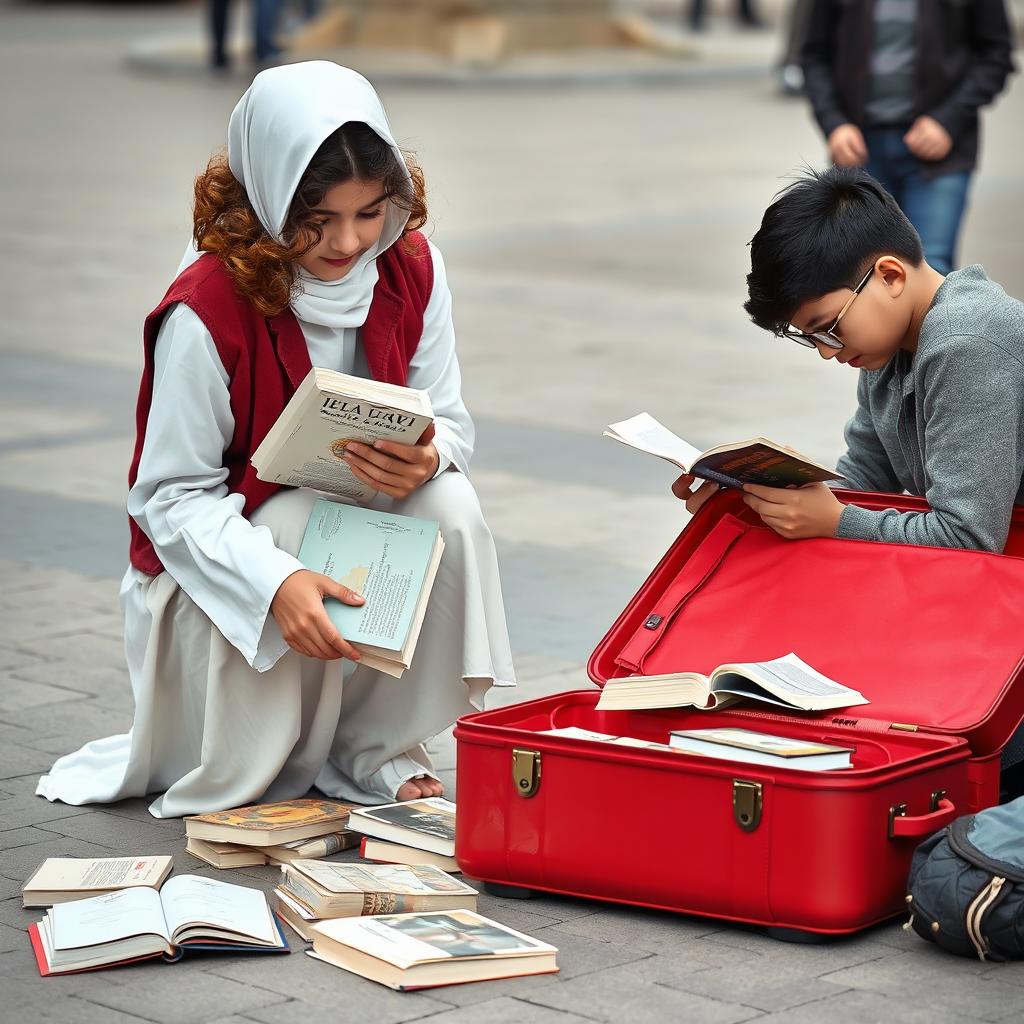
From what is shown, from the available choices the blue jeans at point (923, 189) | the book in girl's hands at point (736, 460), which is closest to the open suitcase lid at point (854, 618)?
the book in girl's hands at point (736, 460)

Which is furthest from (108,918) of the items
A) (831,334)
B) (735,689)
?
(831,334)

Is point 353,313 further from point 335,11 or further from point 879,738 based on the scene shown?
point 335,11

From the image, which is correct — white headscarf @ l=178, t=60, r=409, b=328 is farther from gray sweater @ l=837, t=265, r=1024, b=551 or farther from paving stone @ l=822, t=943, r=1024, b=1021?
paving stone @ l=822, t=943, r=1024, b=1021

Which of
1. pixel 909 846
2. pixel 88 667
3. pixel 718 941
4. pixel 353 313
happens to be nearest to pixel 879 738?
pixel 909 846

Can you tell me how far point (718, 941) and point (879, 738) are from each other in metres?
0.44

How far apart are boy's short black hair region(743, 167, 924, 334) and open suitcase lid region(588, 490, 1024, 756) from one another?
425 mm

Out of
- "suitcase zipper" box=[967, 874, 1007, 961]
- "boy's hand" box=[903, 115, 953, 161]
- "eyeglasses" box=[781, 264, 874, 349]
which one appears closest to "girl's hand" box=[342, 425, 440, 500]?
"eyeglasses" box=[781, 264, 874, 349]

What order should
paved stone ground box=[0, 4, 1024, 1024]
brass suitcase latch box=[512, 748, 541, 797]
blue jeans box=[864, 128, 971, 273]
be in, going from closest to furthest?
1. paved stone ground box=[0, 4, 1024, 1024]
2. brass suitcase latch box=[512, 748, 541, 797]
3. blue jeans box=[864, 128, 971, 273]

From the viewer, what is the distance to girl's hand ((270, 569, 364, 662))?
3.57 metres

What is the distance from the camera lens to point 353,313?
3832 mm

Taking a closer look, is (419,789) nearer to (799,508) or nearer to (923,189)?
(799,508)

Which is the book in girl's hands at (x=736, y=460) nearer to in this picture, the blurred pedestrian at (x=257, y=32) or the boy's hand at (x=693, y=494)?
the boy's hand at (x=693, y=494)

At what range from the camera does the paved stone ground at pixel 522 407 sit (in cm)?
299

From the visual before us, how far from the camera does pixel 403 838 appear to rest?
11.7 feet
